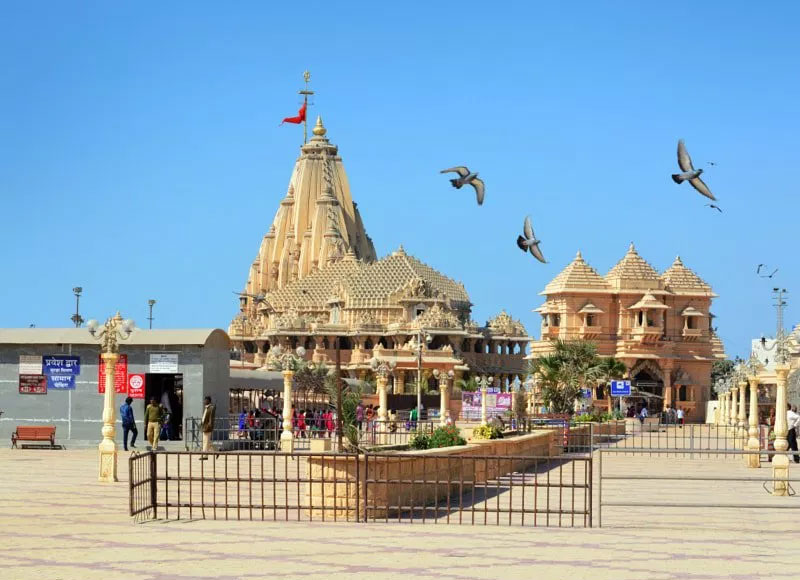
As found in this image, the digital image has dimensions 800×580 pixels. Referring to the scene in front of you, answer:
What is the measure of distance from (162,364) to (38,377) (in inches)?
115

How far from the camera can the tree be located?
1925 inches

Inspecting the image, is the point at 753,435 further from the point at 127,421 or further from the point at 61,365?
the point at 61,365

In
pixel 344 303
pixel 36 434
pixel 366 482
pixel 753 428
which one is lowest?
pixel 36 434

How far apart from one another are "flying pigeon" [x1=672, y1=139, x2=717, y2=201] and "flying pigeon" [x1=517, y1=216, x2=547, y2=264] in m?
4.00

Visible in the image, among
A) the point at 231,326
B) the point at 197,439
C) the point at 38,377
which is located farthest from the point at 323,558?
the point at 231,326

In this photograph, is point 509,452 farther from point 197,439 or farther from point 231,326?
point 231,326

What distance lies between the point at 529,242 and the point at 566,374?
763 inches

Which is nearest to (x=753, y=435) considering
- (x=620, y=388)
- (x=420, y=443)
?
(x=420, y=443)

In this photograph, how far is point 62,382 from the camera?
33219mm

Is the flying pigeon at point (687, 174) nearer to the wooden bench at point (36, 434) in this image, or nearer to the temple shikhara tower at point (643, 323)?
the wooden bench at point (36, 434)

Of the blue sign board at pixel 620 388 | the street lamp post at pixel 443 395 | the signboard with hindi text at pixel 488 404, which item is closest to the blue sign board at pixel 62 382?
the street lamp post at pixel 443 395

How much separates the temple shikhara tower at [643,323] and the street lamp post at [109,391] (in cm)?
5306

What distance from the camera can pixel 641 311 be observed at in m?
78.1

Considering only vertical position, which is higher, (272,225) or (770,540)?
(272,225)
